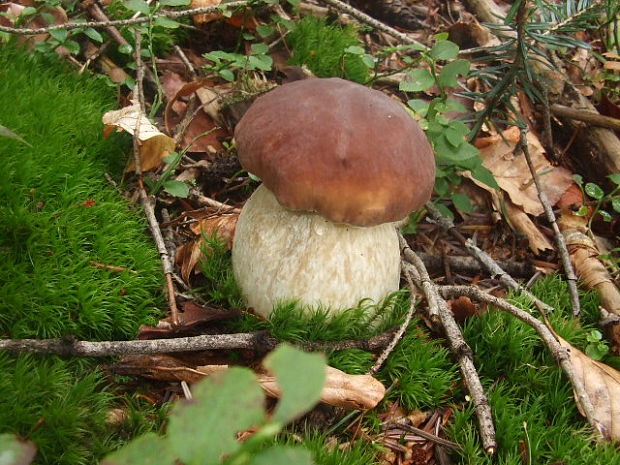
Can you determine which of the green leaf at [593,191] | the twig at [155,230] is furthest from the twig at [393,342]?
the green leaf at [593,191]

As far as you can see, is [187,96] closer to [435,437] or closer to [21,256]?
[21,256]

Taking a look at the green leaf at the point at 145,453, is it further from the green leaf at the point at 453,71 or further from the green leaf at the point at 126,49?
the green leaf at the point at 126,49

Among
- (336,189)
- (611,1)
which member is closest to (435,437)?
(336,189)

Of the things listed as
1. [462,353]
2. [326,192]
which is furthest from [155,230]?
[462,353]

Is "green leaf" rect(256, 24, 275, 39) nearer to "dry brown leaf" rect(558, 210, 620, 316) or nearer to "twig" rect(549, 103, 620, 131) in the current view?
"twig" rect(549, 103, 620, 131)

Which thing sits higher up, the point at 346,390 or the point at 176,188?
the point at 176,188

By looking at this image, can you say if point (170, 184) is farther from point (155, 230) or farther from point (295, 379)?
point (295, 379)
